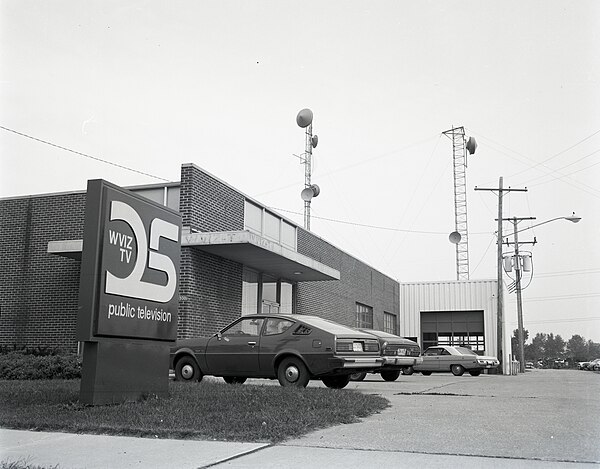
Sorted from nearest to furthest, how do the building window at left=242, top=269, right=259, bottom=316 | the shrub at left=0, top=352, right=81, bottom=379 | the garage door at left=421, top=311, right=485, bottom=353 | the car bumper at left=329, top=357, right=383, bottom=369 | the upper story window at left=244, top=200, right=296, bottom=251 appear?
the car bumper at left=329, top=357, right=383, bottom=369 < the shrub at left=0, top=352, right=81, bottom=379 < the building window at left=242, top=269, right=259, bottom=316 < the upper story window at left=244, top=200, right=296, bottom=251 < the garage door at left=421, top=311, right=485, bottom=353

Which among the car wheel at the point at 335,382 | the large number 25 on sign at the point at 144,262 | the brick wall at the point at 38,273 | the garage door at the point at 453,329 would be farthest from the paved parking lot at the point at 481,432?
the garage door at the point at 453,329

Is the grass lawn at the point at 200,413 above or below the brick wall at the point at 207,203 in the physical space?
below

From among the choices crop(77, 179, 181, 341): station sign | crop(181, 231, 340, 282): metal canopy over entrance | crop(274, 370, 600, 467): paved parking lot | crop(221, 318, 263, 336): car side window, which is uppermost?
crop(181, 231, 340, 282): metal canopy over entrance

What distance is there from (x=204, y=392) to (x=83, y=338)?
2443mm

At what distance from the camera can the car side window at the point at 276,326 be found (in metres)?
12.5

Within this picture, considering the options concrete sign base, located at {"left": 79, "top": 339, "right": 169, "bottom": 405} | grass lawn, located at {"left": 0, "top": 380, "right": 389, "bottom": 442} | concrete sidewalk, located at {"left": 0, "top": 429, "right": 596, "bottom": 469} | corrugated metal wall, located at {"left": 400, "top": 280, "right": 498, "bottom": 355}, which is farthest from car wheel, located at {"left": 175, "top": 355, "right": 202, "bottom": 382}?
corrugated metal wall, located at {"left": 400, "top": 280, "right": 498, "bottom": 355}

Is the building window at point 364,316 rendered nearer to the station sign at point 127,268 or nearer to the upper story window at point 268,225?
the upper story window at point 268,225

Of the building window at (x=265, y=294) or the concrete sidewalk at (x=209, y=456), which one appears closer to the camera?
the concrete sidewalk at (x=209, y=456)

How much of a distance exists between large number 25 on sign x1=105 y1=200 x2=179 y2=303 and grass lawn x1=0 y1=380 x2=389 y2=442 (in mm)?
1463

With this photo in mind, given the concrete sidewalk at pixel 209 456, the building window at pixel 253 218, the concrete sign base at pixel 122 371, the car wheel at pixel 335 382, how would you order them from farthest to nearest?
the building window at pixel 253 218
the car wheel at pixel 335 382
the concrete sign base at pixel 122 371
the concrete sidewalk at pixel 209 456

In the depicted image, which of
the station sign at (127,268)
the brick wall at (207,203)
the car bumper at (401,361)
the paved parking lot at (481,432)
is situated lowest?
the paved parking lot at (481,432)

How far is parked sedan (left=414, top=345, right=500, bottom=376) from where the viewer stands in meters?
26.7

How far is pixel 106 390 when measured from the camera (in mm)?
8477

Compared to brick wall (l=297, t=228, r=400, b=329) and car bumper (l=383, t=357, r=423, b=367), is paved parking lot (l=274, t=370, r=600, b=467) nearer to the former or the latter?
car bumper (l=383, t=357, r=423, b=367)
